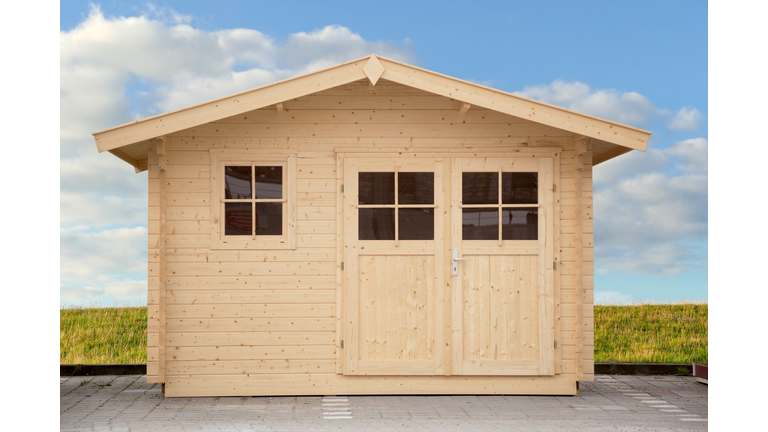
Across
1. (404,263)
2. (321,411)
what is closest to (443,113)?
(404,263)

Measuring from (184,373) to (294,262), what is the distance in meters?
1.51

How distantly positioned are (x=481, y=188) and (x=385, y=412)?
2.31 meters

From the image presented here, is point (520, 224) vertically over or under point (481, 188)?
under

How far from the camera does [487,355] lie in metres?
5.97

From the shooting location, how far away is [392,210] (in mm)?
5988

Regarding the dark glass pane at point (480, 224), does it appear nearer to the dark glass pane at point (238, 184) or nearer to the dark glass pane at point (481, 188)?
the dark glass pane at point (481, 188)

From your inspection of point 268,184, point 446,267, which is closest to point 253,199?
point 268,184

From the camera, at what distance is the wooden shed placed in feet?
19.5

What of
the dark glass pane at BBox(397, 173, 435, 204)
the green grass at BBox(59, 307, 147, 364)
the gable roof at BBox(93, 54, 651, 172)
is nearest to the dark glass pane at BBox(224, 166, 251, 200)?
the gable roof at BBox(93, 54, 651, 172)

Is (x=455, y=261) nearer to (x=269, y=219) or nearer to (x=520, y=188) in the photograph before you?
(x=520, y=188)
